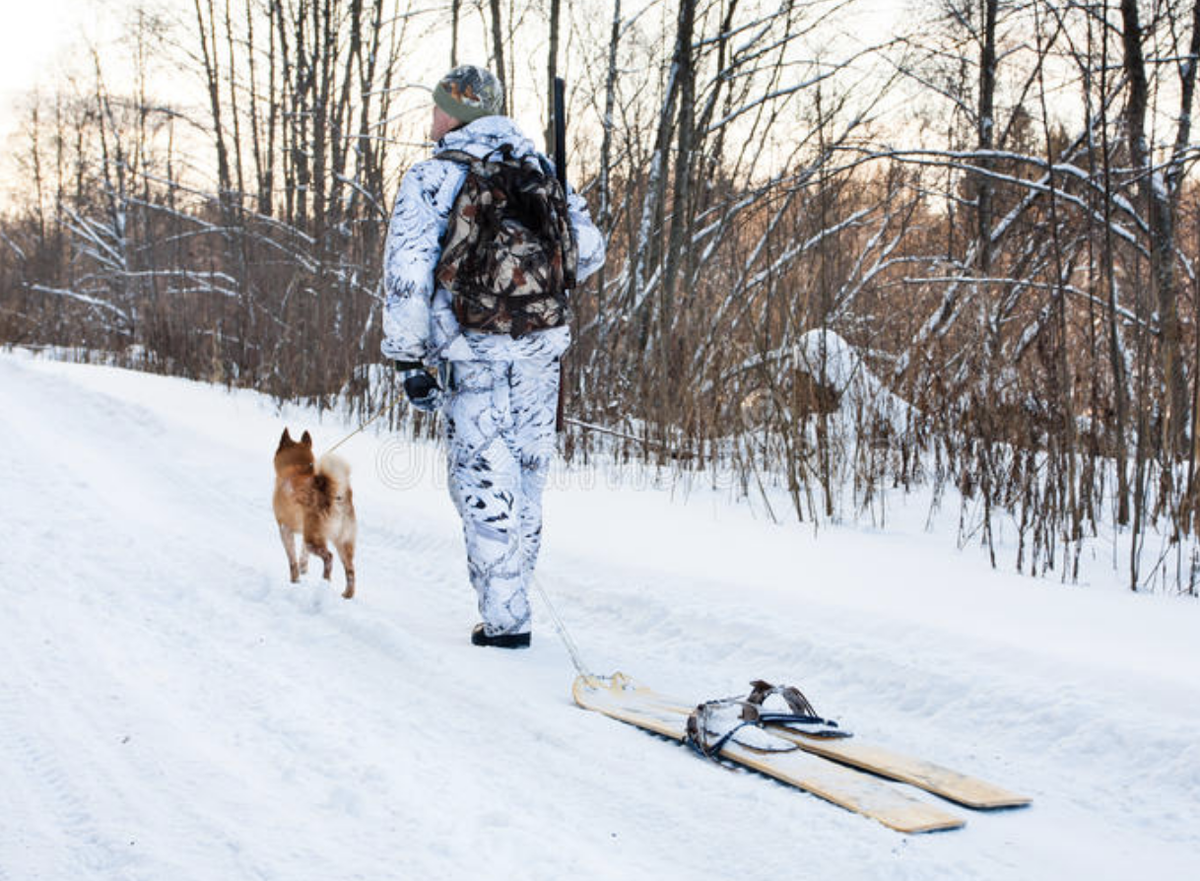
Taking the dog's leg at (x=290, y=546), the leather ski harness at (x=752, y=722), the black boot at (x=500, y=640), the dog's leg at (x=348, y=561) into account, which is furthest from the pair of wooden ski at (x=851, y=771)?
the dog's leg at (x=290, y=546)

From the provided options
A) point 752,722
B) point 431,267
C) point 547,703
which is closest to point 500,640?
point 547,703

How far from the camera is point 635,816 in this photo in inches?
92.8

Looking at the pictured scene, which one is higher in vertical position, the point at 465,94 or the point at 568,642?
the point at 465,94

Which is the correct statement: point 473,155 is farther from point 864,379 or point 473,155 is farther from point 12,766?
point 864,379

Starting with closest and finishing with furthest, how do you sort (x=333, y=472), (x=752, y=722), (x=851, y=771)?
(x=851, y=771)
(x=752, y=722)
(x=333, y=472)

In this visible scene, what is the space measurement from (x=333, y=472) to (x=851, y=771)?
8.05ft

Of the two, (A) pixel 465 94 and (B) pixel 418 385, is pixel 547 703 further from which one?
(A) pixel 465 94

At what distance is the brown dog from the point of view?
13.6 ft

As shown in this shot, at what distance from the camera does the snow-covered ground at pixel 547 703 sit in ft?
7.11

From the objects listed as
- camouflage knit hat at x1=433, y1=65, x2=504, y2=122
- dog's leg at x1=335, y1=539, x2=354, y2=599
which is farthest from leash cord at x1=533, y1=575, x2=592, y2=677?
camouflage knit hat at x1=433, y1=65, x2=504, y2=122

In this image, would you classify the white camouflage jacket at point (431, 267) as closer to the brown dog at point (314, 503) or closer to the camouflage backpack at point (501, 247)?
the camouflage backpack at point (501, 247)

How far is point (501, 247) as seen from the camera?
349 cm

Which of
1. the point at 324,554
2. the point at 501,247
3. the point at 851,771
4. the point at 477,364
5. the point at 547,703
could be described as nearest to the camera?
the point at 851,771

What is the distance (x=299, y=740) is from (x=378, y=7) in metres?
15.9
